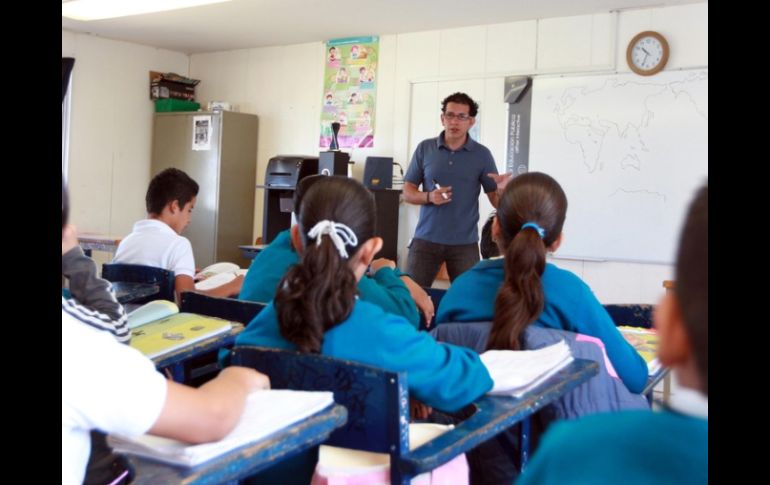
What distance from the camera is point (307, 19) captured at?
5695mm

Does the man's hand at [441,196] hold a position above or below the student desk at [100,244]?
above

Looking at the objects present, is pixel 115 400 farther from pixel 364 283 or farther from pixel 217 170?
pixel 217 170

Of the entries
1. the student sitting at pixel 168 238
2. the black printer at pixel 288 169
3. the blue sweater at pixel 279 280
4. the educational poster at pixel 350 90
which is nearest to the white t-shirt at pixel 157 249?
the student sitting at pixel 168 238

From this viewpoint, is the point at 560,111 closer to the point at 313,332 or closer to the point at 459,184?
the point at 459,184

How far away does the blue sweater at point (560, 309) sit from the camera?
168 centimetres

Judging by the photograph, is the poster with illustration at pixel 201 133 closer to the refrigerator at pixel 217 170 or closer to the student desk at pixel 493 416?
the refrigerator at pixel 217 170

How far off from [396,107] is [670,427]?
5.68 m

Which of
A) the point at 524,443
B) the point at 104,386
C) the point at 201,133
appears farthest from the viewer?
the point at 201,133

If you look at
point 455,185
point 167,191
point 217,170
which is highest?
point 217,170

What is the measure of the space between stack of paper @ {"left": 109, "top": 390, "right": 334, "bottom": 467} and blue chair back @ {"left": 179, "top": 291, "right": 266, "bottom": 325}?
0.97 m

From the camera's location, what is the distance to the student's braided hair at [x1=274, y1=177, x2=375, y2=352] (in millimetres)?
1287

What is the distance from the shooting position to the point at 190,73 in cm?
738

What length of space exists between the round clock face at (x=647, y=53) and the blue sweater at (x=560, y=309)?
11.4 ft

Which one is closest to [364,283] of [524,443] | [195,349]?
[195,349]
